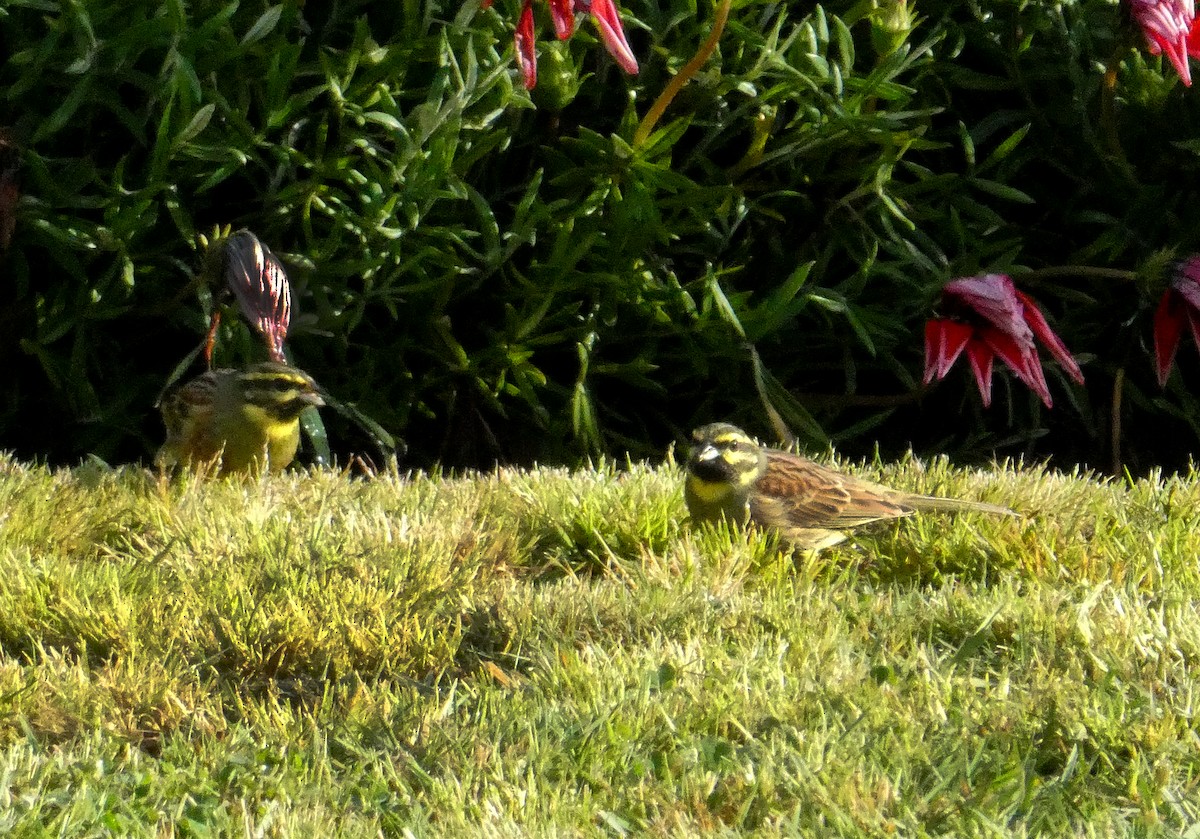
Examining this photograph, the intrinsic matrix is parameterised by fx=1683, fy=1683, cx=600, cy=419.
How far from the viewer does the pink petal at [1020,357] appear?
5.21 meters

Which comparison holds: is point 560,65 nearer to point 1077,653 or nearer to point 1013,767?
point 1077,653

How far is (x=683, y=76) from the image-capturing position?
5.00 meters

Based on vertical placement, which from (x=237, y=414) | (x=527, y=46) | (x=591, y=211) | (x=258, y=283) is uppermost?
(x=527, y=46)

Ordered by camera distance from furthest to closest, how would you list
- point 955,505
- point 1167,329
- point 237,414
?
point 1167,329
point 237,414
point 955,505

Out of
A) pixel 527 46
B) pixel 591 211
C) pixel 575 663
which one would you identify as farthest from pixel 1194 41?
pixel 575 663

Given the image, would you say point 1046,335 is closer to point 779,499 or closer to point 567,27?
point 779,499

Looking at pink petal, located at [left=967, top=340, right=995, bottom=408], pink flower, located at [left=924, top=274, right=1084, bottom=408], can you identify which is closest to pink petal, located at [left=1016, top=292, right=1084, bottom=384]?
pink flower, located at [left=924, top=274, right=1084, bottom=408]

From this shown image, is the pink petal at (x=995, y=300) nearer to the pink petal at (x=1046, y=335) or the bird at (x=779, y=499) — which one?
the pink petal at (x=1046, y=335)

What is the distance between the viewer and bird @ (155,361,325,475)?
16.5 feet

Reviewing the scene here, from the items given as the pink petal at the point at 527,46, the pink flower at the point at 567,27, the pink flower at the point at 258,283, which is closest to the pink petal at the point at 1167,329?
the pink flower at the point at 567,27

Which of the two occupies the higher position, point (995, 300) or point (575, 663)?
point (995, 300)

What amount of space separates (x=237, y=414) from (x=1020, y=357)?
2406 mm

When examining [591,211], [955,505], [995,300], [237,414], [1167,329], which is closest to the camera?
[955,505]

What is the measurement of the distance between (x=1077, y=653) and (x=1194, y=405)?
9.86 ft
